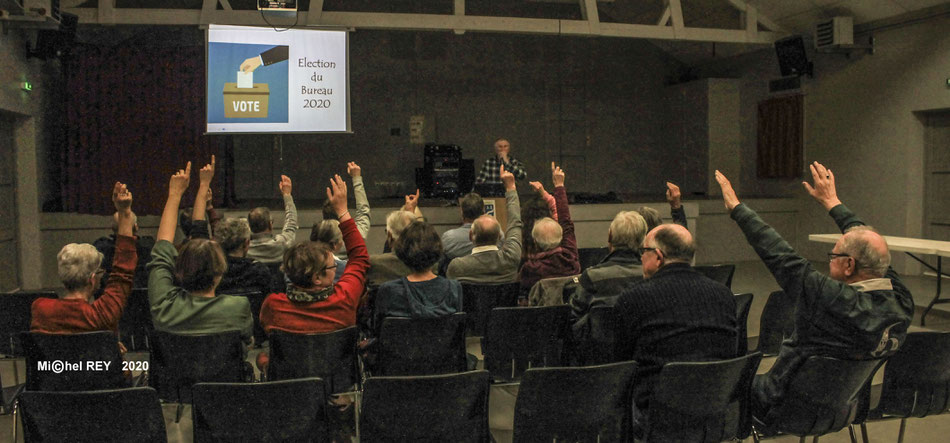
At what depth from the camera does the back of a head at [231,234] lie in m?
3.71

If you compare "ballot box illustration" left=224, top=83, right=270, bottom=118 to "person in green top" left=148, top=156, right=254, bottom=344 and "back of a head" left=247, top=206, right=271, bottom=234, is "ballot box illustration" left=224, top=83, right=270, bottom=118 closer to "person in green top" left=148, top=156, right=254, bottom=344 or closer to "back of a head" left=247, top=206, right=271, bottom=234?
"back of a head" left=247, top=206, right=271, bottom=234

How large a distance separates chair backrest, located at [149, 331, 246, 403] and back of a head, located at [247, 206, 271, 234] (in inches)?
69.8

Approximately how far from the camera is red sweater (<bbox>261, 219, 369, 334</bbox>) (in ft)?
9.30

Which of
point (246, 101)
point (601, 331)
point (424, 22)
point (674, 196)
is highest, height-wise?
point (424, 22)

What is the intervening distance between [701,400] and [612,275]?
98 cm

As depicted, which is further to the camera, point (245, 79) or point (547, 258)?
point (245, 79)

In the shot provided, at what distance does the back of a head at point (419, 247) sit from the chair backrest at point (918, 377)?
180 cm

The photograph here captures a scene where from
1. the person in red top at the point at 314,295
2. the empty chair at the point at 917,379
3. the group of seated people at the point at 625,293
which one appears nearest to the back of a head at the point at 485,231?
the group of seated people at the point at 625,293

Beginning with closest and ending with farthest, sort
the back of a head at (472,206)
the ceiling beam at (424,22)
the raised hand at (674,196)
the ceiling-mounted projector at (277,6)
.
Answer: the raised hand at (674,196) < the back of a head at (472,206) < the ceiling-mounted projector at (277,6) < the ceiling beam at (424,22)

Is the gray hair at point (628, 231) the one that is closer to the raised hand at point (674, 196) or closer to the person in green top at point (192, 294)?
the raised hand at point (674, 196)

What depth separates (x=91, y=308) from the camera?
2789 mm

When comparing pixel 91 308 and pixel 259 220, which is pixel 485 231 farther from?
pixel 91 308

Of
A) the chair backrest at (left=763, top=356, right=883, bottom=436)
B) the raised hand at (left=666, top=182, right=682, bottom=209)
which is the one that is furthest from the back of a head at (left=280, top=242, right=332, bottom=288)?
the raised hand at (left=666, top=182, right=682, bottom=209)

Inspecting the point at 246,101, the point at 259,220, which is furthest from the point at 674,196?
the point at 246,101
